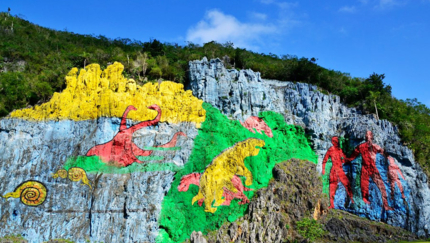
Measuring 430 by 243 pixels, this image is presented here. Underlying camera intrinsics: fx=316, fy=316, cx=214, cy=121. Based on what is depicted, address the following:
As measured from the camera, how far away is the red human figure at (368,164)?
2381 cm

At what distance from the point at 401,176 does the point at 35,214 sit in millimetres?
Result: 24920

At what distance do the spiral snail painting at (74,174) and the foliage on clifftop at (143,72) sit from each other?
5789 millimetres

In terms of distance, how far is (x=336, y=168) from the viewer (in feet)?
81.9

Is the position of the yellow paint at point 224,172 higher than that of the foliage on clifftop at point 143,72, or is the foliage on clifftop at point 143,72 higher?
the foliage on clifftop at point 143,72

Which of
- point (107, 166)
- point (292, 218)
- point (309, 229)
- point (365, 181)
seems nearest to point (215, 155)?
point (292, 218)

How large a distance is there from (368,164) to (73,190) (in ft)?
68.7

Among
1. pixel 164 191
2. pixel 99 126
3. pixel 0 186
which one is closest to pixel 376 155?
pixel 164 191

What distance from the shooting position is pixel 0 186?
703 inches

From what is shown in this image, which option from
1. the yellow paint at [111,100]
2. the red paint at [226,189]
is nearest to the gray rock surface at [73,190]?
the yellow paint at [111,100]

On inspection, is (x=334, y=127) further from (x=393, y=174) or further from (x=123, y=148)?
(x=123, y=148)

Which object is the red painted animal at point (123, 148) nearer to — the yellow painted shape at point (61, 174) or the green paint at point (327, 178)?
the yellow painted shape at point (61, 174)

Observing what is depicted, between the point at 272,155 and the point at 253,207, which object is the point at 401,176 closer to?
the point at 272,155

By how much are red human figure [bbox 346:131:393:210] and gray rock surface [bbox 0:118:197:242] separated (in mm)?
13921

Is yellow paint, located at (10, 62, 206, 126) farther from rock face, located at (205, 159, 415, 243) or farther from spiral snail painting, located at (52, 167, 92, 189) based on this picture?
rock face, located at (205, 159, 415, 243)
